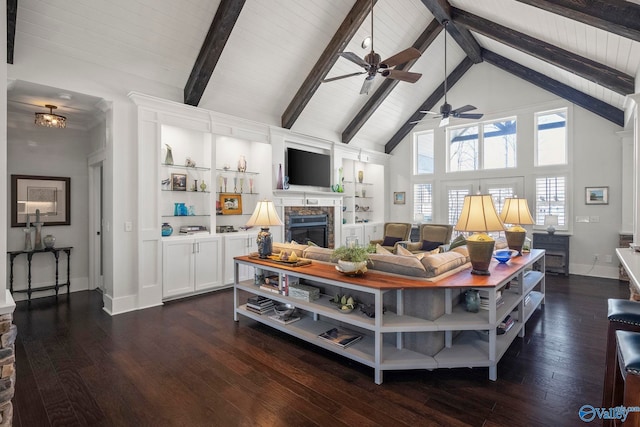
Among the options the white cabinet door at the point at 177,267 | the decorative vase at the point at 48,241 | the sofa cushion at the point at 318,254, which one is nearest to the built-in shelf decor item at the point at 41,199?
the decorative vase at the point at 48,241

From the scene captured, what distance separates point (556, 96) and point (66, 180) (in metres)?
9.03

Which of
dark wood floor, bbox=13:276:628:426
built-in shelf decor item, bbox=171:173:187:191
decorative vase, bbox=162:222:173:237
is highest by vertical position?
built-in shelf decor item, bbox=171:173:187:191

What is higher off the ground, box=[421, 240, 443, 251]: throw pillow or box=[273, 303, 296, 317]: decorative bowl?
box=[421, 240, 443, 251]: throw pillow

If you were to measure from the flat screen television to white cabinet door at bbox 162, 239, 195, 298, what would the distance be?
2.51m

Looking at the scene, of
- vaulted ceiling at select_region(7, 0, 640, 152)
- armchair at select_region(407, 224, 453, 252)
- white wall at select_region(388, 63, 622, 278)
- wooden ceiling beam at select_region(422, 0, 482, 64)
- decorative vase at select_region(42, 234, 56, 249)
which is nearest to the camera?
vaulted ceiling at select_region(7, 0, 640, 152)

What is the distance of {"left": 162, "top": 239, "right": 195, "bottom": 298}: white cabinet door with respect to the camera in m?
4.54

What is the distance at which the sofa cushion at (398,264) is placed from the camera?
104 inches

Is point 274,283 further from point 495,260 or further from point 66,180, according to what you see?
point 66,180

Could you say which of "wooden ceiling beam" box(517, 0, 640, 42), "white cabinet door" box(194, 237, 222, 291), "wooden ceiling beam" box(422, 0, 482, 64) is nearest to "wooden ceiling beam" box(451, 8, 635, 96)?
"wooden ceiling beam" box(422, 0, 482, 64)

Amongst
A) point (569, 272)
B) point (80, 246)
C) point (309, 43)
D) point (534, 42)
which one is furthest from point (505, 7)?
point (80, 246)

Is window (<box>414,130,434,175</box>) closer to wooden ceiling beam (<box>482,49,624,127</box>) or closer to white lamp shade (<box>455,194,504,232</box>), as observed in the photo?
wooden ceiling beam (<box>482,49,624,127</box>)

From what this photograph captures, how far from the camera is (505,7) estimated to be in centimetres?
432

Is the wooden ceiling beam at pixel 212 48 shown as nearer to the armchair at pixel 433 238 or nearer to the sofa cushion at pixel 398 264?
the sofa cushion at pixel 398 264

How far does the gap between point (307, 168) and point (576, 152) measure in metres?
5.27
